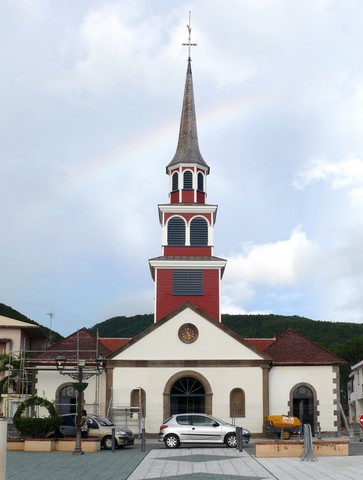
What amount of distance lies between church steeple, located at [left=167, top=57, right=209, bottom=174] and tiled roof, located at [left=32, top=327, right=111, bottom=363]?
45.0 ft

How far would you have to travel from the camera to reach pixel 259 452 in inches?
Answer: 968

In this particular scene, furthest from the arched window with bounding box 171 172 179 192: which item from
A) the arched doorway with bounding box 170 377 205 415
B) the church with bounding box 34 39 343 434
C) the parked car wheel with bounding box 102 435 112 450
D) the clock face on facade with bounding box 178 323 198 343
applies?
the parked car wheel with bounding box 102 435 112 450

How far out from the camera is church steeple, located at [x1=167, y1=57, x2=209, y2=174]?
1948 inches

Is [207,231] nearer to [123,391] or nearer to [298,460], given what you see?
[123,391]

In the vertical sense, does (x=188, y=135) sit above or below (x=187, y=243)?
above

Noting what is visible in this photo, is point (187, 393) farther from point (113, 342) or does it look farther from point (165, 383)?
point (113, 342)

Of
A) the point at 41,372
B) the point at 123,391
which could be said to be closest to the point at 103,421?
the point at 123,391

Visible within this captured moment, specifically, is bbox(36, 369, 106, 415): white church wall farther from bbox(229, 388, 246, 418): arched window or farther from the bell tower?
bbox(229, 388, 246, 418): arched window

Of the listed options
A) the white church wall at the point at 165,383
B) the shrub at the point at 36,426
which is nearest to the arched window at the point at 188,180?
the white church wall at the point at 165,383

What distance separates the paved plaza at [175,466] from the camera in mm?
18047

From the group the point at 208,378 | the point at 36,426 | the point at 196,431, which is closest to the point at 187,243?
the point at 208,378

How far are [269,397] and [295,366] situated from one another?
2.44 m

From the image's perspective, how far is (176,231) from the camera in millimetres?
47344

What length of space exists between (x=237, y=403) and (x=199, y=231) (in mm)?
12910
